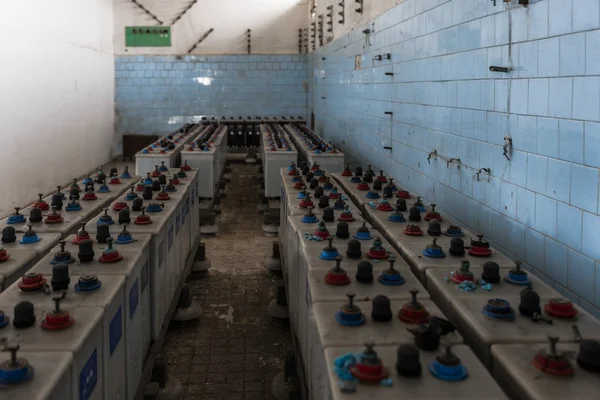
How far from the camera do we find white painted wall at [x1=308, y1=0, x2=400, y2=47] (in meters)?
6.14

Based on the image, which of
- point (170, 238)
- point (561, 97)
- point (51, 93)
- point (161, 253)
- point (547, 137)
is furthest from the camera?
point (51, 93)

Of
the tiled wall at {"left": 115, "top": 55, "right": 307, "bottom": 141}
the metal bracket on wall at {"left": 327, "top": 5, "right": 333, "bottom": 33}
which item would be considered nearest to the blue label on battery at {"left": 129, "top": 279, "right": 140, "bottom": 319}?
the metal bracket on wall at {"left": 327, "top": 5, "right": 333, "bottom": 33}

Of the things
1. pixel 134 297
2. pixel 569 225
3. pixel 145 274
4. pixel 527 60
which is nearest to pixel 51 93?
pixel 145 274

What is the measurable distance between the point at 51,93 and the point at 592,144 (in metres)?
8.63

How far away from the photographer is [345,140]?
876 cm

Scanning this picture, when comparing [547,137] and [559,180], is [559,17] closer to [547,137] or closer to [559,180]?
[547,137]

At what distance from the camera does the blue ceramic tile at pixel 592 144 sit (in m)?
2.40

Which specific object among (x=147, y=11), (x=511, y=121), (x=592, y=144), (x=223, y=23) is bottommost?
(x=592, y=144)

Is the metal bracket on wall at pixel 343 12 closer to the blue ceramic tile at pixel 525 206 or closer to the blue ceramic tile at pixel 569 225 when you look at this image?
the blue ceramic tile at pixel 525 206

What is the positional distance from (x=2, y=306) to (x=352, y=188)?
292 cm

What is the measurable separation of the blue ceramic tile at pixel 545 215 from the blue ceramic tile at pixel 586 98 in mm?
443

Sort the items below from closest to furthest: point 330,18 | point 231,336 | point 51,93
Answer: point 231,336
point 51,93
point 330,18

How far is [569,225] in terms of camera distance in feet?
8.59

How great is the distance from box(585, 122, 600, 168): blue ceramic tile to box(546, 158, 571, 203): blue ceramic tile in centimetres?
16
